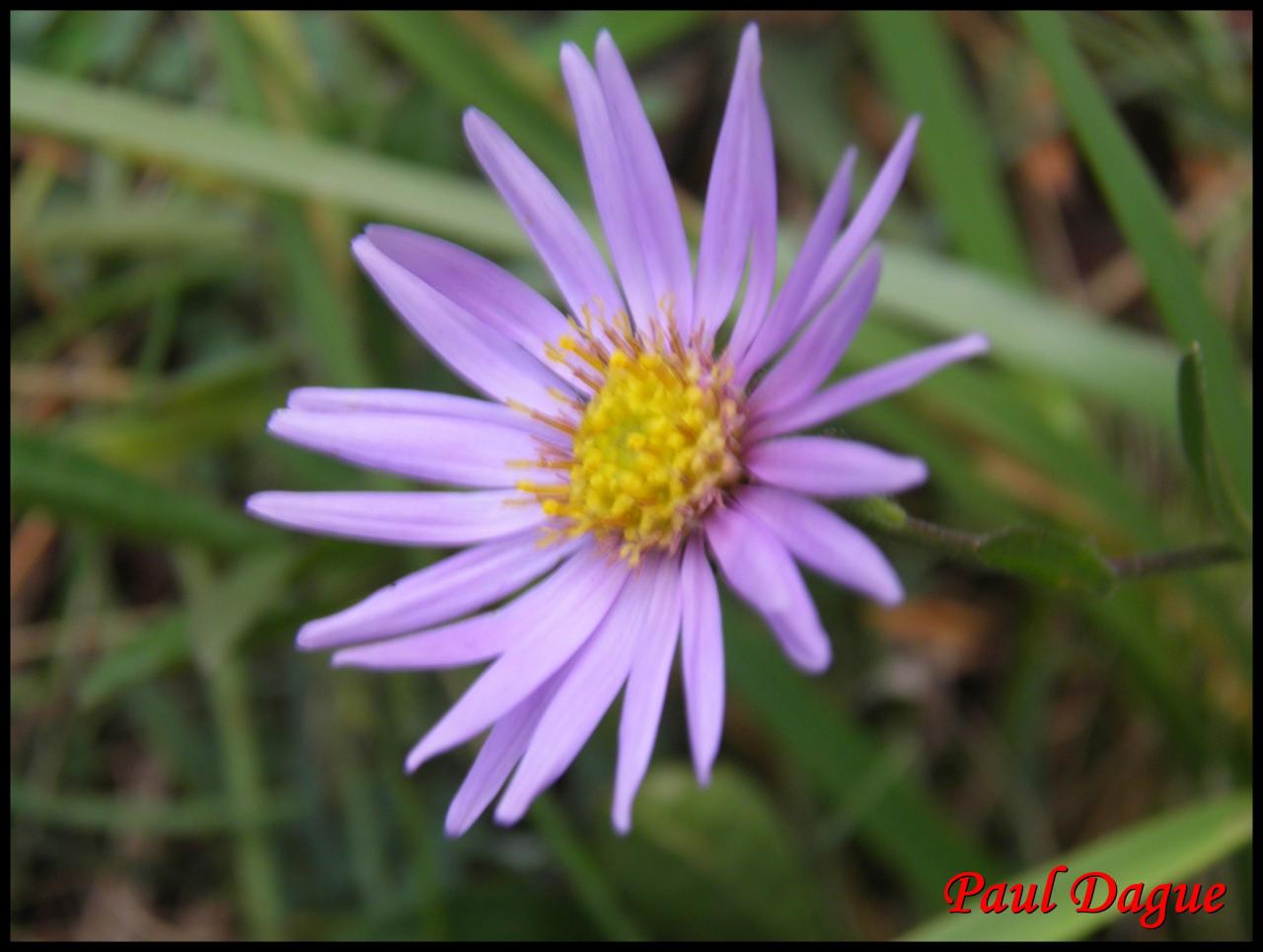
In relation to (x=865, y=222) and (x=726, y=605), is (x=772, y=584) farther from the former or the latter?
(x=726, y=605)

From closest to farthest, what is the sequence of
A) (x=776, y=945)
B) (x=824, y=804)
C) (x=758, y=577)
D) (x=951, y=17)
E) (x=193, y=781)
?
(x=758, y=577)
(x=776, y=945)
(x=824, y=804)
(x=193, y=781)
(x=951, y=17)

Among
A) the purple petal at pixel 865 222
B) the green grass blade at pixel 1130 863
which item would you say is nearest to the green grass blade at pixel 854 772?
the green grass blade at pixel 1130 863

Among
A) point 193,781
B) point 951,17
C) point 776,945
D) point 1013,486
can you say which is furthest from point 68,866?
point 951,17

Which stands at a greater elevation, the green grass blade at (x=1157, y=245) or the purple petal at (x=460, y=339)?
the purple petal at (x=460, y=339)

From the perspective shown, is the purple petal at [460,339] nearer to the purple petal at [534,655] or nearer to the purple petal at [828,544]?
the purple petal at [534,655]

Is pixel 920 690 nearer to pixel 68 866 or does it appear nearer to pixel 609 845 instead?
pixel 609 845
